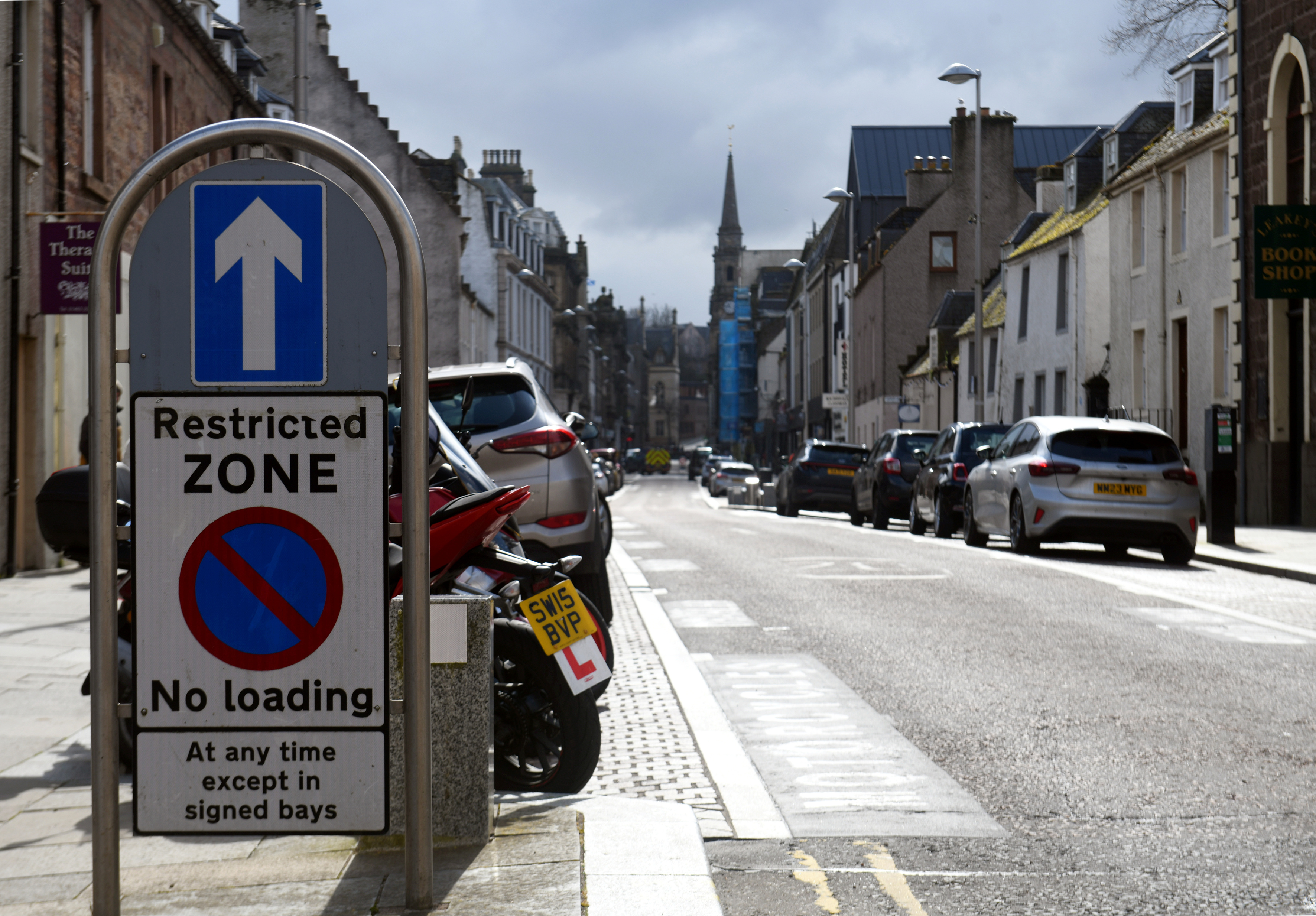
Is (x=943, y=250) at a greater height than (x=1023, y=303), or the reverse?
(x=943, y=250)

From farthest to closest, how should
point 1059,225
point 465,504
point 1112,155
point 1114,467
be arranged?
point 1059,225, point 1112,155, point 1114,467, point 465,504

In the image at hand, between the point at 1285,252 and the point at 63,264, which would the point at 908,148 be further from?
the point at 63,264

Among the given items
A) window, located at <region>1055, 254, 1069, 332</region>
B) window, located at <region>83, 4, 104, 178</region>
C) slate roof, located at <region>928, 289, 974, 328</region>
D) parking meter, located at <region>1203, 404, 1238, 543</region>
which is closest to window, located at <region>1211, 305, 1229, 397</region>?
parking meter, located at <region>1203, 404, 1238, 543</region>

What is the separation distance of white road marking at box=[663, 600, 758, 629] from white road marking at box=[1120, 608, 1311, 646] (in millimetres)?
2909

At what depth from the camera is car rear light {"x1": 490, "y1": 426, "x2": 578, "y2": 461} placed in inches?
406

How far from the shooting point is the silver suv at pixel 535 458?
10078 mm

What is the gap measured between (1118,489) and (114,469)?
14499 millimetres

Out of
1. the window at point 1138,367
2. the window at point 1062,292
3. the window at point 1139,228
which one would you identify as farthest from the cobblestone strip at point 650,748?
the window at point 1062,292

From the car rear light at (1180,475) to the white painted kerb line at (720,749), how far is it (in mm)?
7896

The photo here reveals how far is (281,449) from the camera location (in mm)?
3268

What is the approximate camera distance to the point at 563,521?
33.4 ft

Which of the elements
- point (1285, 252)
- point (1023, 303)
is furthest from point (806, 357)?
point (1285, 252)

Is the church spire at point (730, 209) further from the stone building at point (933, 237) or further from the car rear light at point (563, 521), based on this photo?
the car rear light at point (563, 521)

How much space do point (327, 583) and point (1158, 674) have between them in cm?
610
